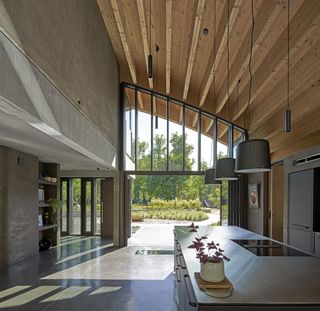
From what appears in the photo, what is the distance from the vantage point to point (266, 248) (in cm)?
354

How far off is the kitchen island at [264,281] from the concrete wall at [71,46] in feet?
9.16

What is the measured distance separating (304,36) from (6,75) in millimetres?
3703

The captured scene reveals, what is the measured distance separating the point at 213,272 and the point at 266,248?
1708 millimetres

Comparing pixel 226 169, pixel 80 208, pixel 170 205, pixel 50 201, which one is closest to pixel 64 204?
pixel 80 208

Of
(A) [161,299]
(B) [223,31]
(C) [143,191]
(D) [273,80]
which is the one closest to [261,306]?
(A) [161,299]

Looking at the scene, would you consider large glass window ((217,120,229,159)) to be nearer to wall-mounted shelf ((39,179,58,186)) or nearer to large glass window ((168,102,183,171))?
large glass window ((168,102,183,171))

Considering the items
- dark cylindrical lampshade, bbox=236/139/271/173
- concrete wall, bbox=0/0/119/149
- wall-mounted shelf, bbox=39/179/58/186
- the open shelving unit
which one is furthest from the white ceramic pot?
the open shelving unit

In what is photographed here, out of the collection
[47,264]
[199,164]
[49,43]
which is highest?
[49,43]

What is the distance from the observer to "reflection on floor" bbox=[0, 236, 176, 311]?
4.43m

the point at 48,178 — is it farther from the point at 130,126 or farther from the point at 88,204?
the point at 88,204

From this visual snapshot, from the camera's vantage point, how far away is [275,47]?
5.28 m

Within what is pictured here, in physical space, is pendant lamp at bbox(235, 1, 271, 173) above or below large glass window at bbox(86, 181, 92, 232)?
above

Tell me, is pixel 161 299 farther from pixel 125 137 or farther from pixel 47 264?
pixel 125 137

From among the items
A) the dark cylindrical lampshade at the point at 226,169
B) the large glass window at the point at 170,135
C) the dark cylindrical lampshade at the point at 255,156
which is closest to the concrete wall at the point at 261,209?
the large glass window at the point at 170,135
